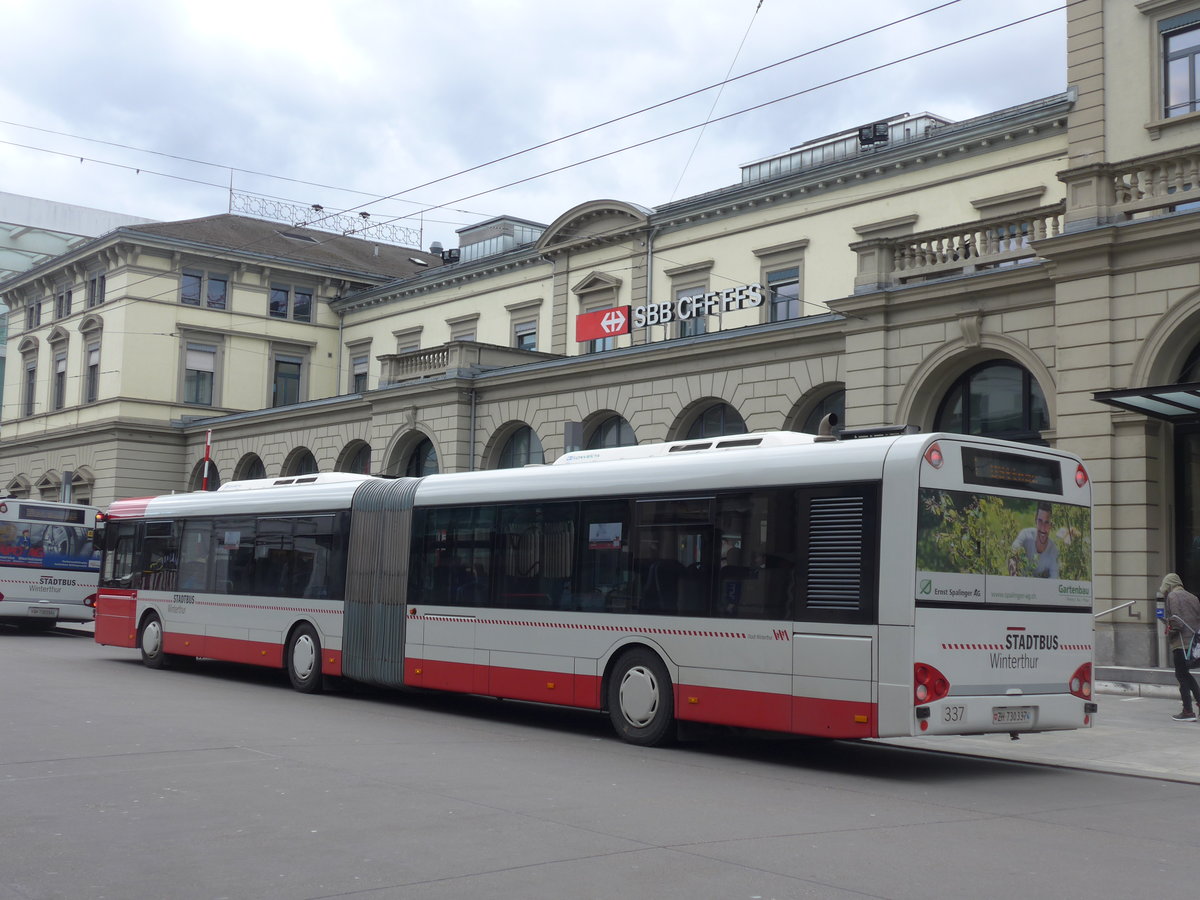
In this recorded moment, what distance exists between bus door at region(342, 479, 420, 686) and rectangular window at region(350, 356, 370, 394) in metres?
33.3

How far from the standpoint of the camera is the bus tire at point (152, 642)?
22.5 meters

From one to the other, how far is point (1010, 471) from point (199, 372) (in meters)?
44.3

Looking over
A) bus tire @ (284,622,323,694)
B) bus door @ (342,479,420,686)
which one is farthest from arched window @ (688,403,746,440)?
bus tire @ (284,622,323,694)

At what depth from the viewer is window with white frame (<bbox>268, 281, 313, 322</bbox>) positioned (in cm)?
5322

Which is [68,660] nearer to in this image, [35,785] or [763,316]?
[35,785]

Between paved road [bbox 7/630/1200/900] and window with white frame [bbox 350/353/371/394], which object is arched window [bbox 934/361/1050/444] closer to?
paved road [bbox 7/630/1200/900]

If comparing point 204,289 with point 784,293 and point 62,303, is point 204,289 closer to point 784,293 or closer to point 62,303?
point 62,303

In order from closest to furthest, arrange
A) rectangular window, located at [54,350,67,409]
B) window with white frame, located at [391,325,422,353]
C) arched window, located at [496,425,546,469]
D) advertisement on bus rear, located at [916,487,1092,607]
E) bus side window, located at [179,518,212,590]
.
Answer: advertisement on bus rear, located at [916,487,1092,607] → bus side window, located at [179,518,212,590] → arched window, located at [496,425,546,469] → window with white frame, located at [391,325,422,353] → rectangular window, located at [54,350,67,409]

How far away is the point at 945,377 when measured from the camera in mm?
23719

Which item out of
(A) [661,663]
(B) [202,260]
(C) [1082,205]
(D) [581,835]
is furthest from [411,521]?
(B) [202,260]

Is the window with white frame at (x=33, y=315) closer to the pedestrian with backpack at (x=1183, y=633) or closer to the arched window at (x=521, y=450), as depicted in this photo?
the arched window at (x=521, y=450)

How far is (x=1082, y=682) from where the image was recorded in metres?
12.7

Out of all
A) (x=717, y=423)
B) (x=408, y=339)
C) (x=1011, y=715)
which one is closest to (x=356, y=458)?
(x=408, y=339)

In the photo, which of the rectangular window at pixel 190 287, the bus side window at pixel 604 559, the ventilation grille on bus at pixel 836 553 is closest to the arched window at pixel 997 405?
the bus side window at pixel 604 559
